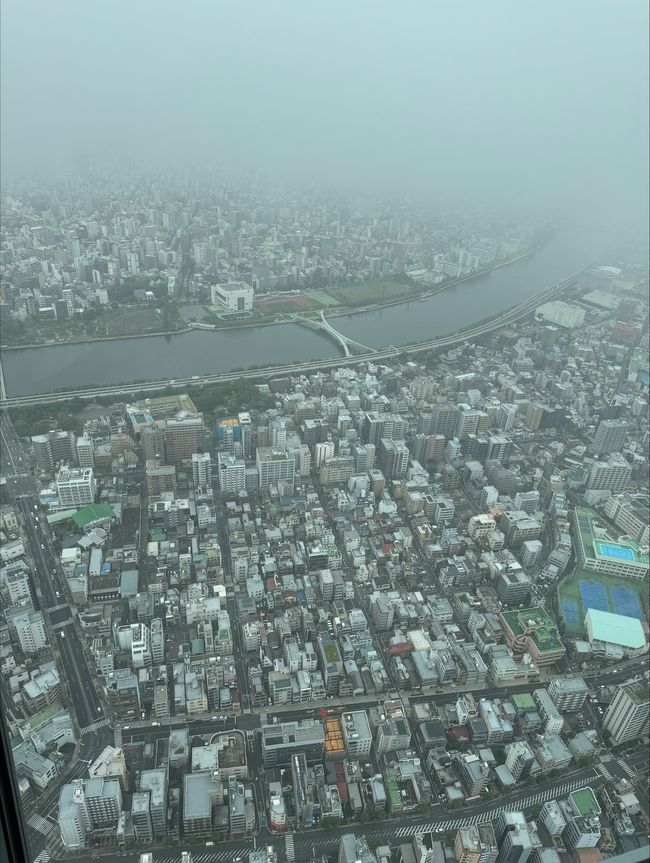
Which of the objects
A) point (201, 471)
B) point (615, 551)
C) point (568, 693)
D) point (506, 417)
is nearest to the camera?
point (568, 693)

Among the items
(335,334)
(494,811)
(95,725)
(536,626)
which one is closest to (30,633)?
(95,725)

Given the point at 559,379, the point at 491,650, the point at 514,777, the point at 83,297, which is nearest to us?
the point at 514,777

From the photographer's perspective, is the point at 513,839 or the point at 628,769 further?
Result: the point at 628,769

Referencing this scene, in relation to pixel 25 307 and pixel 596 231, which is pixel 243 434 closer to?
pixel 25 307

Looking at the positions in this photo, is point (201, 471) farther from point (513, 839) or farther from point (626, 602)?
point (513, 839)

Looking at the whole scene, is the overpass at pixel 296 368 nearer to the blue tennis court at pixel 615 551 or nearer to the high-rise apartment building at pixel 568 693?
the blue tennis court at pixel 615 551

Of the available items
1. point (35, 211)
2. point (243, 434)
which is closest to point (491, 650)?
point (243, 434)

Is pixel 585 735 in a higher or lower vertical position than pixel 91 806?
lower
